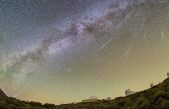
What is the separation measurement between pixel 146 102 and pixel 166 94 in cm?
180

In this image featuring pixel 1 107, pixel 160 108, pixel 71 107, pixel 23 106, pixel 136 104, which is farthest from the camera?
pixel 71 107

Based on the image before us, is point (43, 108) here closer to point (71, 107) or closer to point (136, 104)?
point (71, 107)

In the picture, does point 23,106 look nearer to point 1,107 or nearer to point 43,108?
point 43,108

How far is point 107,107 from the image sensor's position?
105 ft

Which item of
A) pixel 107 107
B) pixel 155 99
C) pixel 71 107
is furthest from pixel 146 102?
pixel 71 107

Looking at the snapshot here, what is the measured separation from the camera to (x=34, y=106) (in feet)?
106

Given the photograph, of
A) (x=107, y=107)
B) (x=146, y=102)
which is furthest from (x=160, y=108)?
(x=107, y=107)

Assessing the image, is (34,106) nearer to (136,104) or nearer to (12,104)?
(12,104)

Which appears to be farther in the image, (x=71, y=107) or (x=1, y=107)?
(x=71, y=107)

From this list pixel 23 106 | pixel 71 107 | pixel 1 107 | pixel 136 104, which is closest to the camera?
pixel 1 107

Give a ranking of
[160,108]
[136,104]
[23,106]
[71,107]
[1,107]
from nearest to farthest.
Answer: [160,108], [1,107], [136,104], [23,106], [71,107]

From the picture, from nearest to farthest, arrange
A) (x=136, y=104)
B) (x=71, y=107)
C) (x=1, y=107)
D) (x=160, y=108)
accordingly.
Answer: (x=160, y=108) < (x=1, y=107) < (x=136, y=104) < (x=71, y=107)

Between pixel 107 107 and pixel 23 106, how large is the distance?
319 inches

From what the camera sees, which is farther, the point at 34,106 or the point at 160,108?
the point at 34,106
